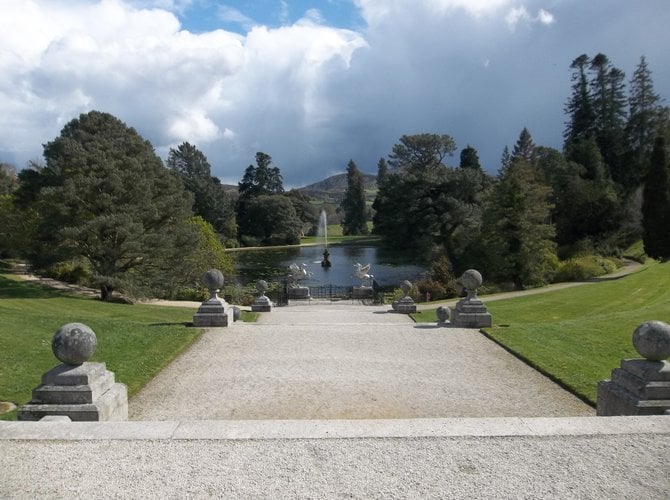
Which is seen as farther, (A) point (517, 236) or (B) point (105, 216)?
(A) point (517, 236)

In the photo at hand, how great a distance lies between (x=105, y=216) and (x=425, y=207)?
3589 centimetres

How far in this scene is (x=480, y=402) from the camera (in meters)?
7.89

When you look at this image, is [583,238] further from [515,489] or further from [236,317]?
[515,489]

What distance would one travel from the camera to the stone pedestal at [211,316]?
13344 mm

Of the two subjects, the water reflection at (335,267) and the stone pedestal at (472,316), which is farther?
the water reflection at (335,267)

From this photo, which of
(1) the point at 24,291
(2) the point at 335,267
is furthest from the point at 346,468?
(2) the point at 335,267

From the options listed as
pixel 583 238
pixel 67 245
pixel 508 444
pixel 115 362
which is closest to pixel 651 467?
pixel 508 444

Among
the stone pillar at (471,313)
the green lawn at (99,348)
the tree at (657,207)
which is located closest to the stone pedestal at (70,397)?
the green lawn at (99,348)

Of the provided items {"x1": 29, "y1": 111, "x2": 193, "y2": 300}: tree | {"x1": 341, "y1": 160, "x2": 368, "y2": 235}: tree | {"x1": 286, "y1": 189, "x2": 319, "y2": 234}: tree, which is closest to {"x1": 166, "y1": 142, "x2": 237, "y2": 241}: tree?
{"x1": 286, "y1": 189, "x2": 319, "y2": 234}: tree

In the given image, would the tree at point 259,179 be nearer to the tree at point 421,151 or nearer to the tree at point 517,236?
the tree at point 421,151

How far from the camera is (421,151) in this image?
63219 millimetres

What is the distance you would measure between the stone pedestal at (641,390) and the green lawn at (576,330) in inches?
49.1

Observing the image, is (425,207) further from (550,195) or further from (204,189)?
(204,189)

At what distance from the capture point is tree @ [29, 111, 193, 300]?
24.5m
